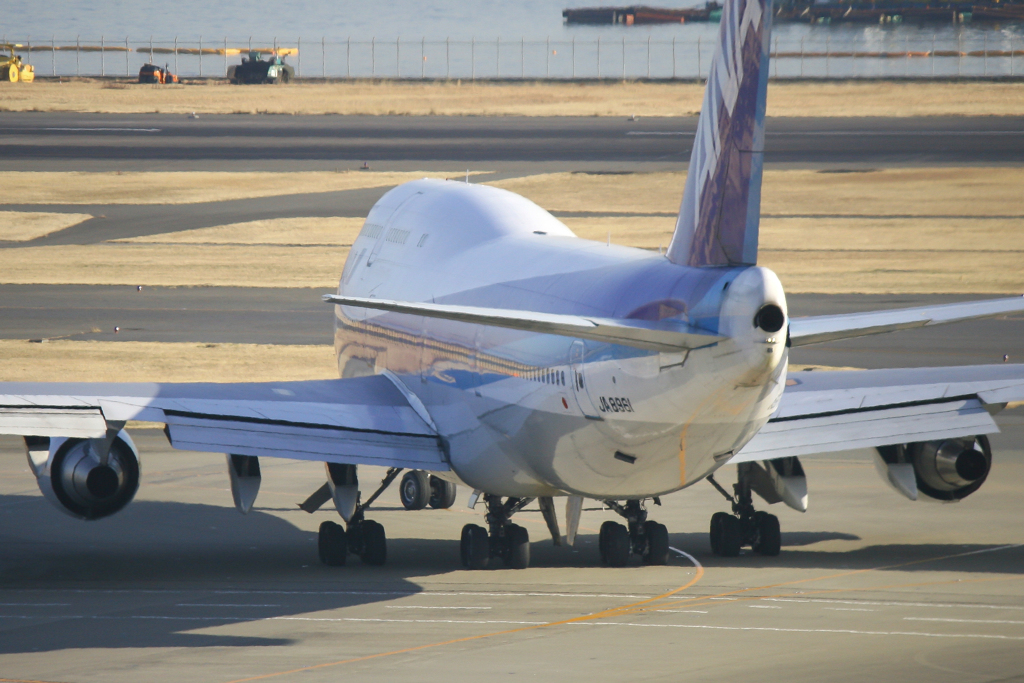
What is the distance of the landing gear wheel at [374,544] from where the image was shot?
92.9 feet

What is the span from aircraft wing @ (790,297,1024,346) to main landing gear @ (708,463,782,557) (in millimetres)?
8092

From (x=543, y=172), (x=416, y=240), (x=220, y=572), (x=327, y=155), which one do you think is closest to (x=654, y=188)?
(x=543, y=172)

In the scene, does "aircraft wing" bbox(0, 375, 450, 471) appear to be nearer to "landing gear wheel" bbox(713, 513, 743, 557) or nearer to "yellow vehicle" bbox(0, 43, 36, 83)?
"landing gear wheel" bbox(713, 513, 743, 557)

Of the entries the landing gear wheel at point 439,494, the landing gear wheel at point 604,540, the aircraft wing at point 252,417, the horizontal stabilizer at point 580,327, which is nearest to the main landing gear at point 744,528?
the landing gear wheel at point 604,540

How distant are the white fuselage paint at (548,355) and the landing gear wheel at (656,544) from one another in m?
2.89

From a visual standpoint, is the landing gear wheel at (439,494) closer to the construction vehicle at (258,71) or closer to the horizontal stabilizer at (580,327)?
the horizontal stabilizer at (580,327)

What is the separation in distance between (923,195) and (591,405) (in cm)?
6876

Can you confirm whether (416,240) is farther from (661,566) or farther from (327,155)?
(327,155)

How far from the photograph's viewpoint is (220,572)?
27.8m

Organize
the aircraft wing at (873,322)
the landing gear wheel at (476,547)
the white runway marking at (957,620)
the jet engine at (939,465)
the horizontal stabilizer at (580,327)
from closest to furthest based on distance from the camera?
the horizontal stabilizer at (580,327) < the aircraft wing at (873,322) < the white runway marking at (957,620) < the landing gear wheel at (476,547) < the jet engine at (939,465)

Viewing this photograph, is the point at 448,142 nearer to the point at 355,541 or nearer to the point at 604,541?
the point at 355,541

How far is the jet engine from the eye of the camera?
1101 inches

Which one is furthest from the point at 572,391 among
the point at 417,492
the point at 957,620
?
the point at 417,492

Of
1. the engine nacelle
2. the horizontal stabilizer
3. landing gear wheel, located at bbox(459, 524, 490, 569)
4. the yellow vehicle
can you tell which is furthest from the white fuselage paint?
the yellow vehicle
